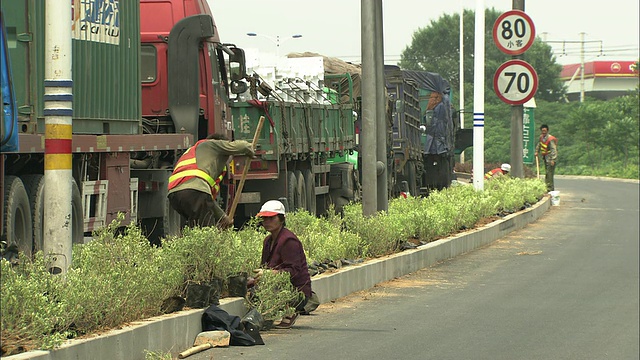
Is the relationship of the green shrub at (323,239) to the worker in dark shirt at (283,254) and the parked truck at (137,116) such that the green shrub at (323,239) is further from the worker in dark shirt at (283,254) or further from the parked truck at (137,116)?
the worker in dark shirt at (283,254)

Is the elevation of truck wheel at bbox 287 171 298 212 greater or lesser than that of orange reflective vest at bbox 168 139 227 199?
lesser

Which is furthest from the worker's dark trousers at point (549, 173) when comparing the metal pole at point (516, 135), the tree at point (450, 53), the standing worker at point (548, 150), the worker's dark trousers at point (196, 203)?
the tree at point (450, 53)

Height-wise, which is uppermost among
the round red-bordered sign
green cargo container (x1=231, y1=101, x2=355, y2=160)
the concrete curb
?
the round red-bordered sign

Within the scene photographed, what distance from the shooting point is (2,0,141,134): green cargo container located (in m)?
13.4

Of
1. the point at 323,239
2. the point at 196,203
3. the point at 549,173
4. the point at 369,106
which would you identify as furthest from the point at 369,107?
the point at 549,173

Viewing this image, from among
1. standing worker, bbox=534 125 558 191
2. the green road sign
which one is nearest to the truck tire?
standing worker, bbox=534 125 558 191

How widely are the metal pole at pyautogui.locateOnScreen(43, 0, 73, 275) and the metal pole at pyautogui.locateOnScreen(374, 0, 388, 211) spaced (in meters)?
8.84

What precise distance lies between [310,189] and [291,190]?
1744 millimetres

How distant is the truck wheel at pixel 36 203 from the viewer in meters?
13.0

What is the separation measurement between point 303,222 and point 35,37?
15.8 ft

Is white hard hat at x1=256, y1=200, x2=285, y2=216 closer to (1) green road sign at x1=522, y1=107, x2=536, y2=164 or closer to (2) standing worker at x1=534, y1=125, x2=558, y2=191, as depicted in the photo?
(2) standing worker at x1=534, y1=125, x2=558, y2=191

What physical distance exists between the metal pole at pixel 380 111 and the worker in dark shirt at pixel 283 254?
6.96 m

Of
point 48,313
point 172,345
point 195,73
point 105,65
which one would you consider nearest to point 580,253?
point 195,73

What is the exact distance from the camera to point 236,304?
11.5 m
